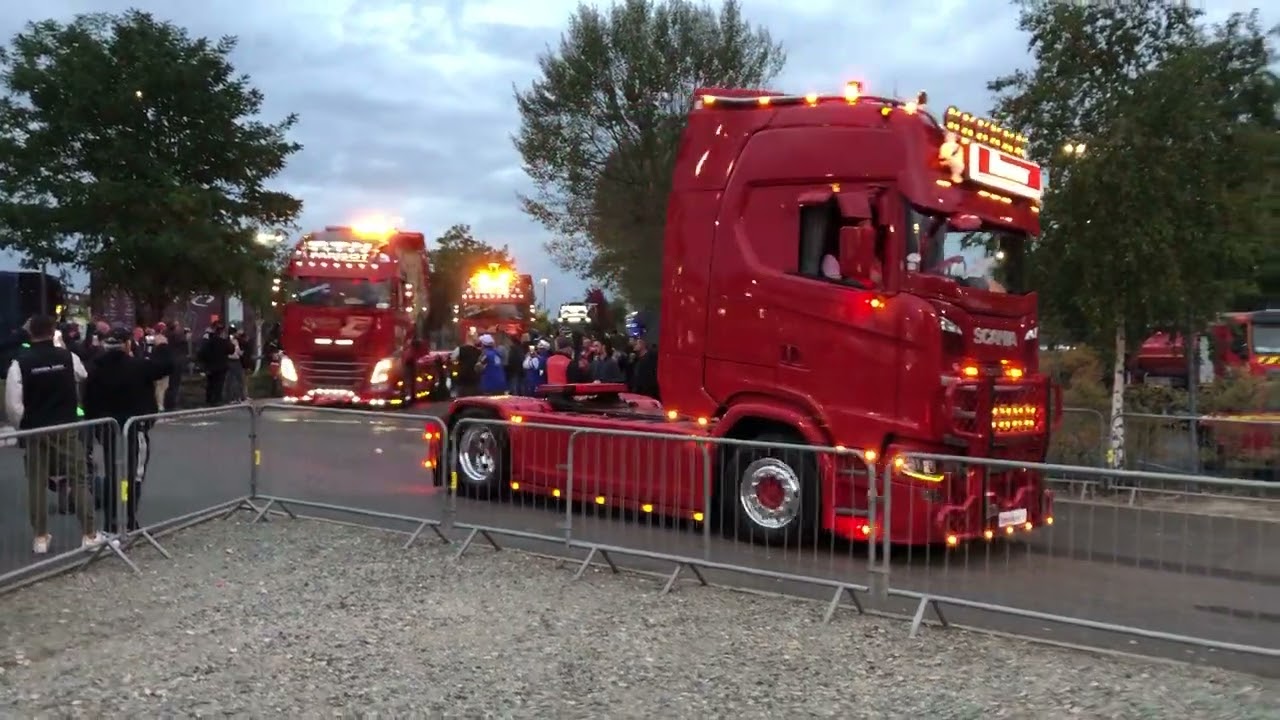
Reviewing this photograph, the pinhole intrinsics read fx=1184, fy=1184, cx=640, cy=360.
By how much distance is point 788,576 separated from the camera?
791 cm

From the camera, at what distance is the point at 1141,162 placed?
13.0 metres

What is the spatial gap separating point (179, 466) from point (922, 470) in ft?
20.8

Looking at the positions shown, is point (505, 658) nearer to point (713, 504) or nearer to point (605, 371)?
point (713, 504)

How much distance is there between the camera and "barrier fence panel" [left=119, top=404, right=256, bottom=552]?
361 inches

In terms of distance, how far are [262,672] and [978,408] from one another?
18.5 feet

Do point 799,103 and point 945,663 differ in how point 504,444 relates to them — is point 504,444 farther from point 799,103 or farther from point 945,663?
point 945,663

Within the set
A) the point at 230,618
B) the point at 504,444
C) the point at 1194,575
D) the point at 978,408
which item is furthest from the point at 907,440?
the point at 230,618

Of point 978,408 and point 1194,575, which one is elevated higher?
point 978,408

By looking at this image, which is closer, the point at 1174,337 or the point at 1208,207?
the point at 1208,207

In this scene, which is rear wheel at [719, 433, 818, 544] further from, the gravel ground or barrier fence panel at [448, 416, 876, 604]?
the gravel ground

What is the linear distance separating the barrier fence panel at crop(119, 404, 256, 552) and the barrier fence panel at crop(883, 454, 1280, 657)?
18.8 feet

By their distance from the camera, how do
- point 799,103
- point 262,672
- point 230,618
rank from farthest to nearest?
point 799,103
point 230,618
point 262,672

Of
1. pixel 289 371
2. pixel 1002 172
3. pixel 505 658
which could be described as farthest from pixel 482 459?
pixel 289 371

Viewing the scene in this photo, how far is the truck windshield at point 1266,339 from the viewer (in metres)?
23.9
